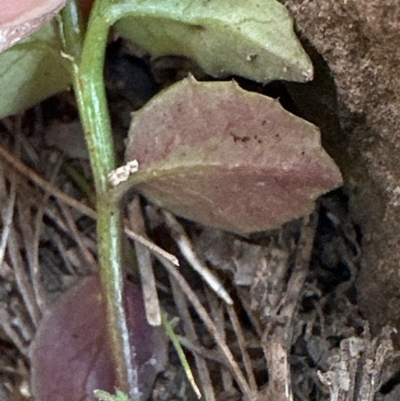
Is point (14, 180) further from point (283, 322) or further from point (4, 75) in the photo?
point (283, 322)

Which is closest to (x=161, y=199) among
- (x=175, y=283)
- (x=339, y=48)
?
(x=175, y=283)

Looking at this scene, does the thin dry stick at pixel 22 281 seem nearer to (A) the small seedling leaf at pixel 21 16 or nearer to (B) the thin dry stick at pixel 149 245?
(B) the thin dry stick at pixel 149 245

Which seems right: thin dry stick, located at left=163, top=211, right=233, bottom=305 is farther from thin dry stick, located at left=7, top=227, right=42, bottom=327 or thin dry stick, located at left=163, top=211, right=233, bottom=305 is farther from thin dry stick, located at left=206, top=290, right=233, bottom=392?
thin dry stick, located at left=7, top=227, right=42, bottom=327

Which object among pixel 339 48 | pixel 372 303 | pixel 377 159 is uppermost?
pixel 339 48

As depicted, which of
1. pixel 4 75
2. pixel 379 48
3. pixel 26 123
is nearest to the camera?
pixel 379 48

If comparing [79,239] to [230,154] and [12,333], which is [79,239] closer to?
[12,333]

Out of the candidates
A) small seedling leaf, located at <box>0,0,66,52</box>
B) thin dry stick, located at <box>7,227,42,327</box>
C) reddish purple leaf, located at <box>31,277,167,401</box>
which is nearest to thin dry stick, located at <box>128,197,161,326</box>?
reddish purple leaf, located at <box>31,277,167,401</box>
